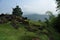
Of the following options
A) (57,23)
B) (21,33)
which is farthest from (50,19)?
(21,33)

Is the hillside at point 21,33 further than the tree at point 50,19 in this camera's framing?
No

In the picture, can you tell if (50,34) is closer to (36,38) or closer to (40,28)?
(40,28)

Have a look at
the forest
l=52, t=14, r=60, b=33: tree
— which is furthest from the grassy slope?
l=52, t=14, r=60, b=33: tree

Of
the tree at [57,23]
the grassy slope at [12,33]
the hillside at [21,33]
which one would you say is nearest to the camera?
the grassy slope at [12,33]

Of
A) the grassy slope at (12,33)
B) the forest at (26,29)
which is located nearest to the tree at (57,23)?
the forest at (26,29)

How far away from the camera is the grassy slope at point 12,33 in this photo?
3666cm

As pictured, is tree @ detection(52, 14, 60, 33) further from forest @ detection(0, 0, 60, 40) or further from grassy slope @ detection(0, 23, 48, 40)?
grassy slope @ detection(0, 23, 48, 40)

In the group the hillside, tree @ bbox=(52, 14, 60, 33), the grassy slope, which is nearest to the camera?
the grassy slope

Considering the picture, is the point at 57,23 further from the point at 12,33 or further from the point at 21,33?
the point at 12,33

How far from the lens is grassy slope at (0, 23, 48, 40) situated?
36.7 meters

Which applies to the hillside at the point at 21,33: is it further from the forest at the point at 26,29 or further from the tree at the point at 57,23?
the tree at the point at 57,23

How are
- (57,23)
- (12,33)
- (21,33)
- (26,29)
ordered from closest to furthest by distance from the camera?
(12,33) → (21,33) → (26,29) → (57,23)

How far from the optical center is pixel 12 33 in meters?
38.9

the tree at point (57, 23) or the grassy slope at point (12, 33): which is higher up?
the tree at point (57, 23)
